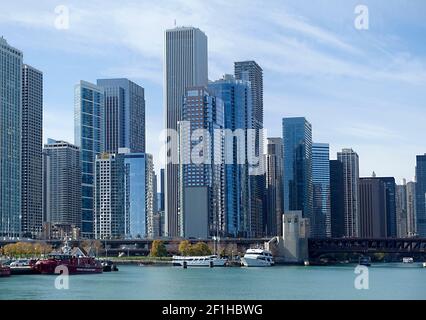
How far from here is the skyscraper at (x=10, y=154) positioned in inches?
1933

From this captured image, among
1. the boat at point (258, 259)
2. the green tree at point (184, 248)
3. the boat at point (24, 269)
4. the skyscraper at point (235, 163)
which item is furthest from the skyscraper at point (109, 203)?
the boat at point (24, 269)

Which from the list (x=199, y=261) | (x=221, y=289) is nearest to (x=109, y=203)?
(x=199, y=261)

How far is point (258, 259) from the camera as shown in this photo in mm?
51219

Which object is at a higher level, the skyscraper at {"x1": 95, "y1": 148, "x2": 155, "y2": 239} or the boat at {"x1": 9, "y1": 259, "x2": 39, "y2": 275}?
the skyscraper at {"x1": 95, "y1": 148, "x2": 155, "y2": 239}

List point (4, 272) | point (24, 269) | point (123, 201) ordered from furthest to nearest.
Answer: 1. point (123, 201)
2. point (24, 269)
3. point (4, 272)

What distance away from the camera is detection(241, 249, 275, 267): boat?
5078 centimetres

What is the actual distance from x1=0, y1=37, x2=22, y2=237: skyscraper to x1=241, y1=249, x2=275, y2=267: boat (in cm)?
1774

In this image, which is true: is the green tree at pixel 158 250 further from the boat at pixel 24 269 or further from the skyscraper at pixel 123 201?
the boat at pixel 24 269

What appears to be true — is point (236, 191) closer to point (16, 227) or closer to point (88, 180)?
point (16, 227)

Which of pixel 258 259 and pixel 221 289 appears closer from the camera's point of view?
pixel 221 289

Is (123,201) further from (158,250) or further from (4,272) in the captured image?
(4,272)

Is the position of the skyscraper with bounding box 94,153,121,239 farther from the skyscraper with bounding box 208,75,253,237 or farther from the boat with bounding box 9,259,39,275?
the boat with bounding box 9,259,39,275

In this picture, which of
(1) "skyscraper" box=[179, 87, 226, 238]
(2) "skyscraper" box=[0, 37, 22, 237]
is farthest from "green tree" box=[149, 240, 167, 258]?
(2) "skyscraper" box=[0, 37, 22, 237]

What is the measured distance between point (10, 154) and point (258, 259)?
1886cm
